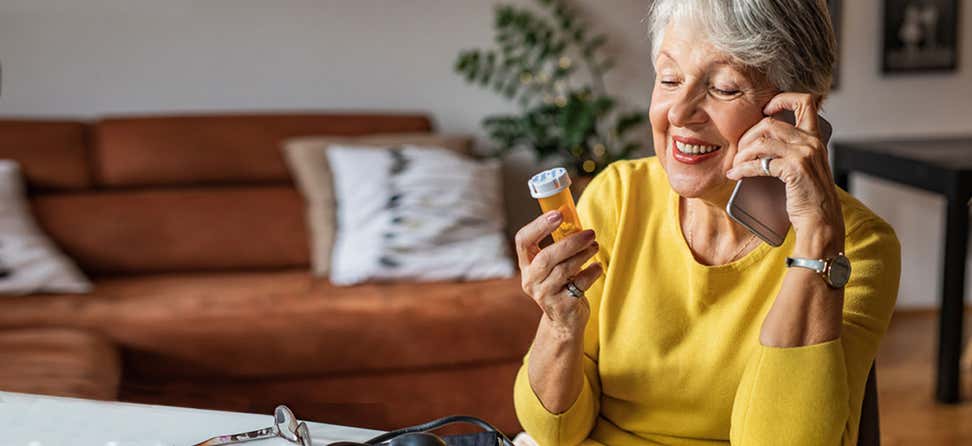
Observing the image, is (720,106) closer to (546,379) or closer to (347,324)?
(546,379)

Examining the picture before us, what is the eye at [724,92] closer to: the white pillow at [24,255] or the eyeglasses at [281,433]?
the eyeglasses at [281,433]

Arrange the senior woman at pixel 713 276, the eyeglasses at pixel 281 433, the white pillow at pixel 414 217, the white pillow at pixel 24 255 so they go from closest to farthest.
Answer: the eyeglasses at pixel 281 433 < the senior woman at pixel 713 276 < the white pillow at pixel 24 255 < the white pillow at pixel 414 217

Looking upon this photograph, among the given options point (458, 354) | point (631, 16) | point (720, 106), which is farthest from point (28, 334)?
point (631, 16)

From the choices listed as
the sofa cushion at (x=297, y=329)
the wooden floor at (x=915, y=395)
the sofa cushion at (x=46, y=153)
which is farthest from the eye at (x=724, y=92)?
the sofa cushion at (x=46, y=153)

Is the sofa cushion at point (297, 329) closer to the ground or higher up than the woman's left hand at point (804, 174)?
closer to the ground

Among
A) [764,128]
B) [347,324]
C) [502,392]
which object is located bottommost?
[502,392]

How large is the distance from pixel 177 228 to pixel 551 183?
229cm

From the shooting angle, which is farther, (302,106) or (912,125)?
(912,125)

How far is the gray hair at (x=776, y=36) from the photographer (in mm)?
1228

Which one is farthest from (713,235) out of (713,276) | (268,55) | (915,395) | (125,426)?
(268,55)

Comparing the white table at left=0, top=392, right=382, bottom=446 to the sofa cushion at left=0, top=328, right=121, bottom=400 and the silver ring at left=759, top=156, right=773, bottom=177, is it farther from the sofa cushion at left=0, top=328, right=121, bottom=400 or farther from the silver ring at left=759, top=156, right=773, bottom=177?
the sofa cushion at left=0, top=328, right=121, bottom=400

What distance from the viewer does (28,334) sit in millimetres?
2459

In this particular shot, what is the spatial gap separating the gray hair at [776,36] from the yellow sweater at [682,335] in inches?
7.0

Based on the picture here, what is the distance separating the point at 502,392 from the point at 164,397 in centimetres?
83
